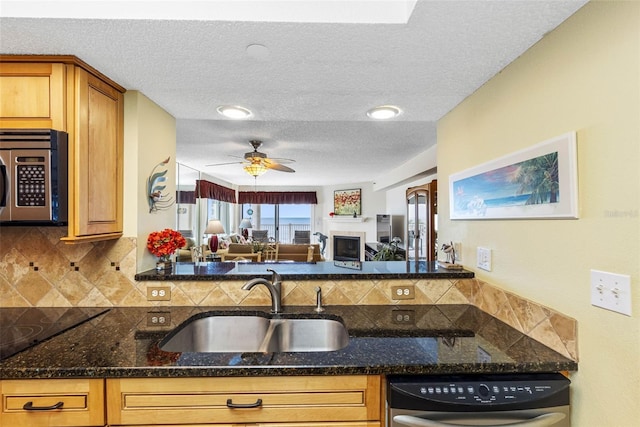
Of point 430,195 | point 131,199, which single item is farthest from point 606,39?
point 430,195

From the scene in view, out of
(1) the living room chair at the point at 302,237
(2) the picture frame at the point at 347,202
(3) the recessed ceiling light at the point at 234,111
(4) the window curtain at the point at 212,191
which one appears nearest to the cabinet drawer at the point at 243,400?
(3) the recessed ceiling light at the point at 234,111

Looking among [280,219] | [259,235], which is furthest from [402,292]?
[280,219]

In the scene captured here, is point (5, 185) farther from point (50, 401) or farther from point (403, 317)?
point (403, 317)

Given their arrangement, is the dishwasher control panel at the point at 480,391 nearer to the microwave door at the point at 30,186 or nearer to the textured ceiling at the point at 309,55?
the textured ceiling at the point at 309,55

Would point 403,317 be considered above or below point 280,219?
below

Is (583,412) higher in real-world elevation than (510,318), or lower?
lower

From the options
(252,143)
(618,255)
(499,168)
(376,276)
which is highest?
(252,143)

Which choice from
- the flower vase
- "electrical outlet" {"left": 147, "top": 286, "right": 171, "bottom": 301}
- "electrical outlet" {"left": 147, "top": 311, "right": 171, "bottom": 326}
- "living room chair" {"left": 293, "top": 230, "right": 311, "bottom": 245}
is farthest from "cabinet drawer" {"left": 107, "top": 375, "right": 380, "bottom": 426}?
"living room chair" {"left": 293, "top": 230, "right": 311, "bottom": 245}

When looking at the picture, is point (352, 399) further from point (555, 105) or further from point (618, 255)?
point (555, 105)

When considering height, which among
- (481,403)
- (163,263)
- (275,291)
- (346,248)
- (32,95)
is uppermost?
(32,95)

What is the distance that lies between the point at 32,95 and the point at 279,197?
7.88 metres

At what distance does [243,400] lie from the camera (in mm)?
1101

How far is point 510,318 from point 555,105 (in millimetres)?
931

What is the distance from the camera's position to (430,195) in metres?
4.11
